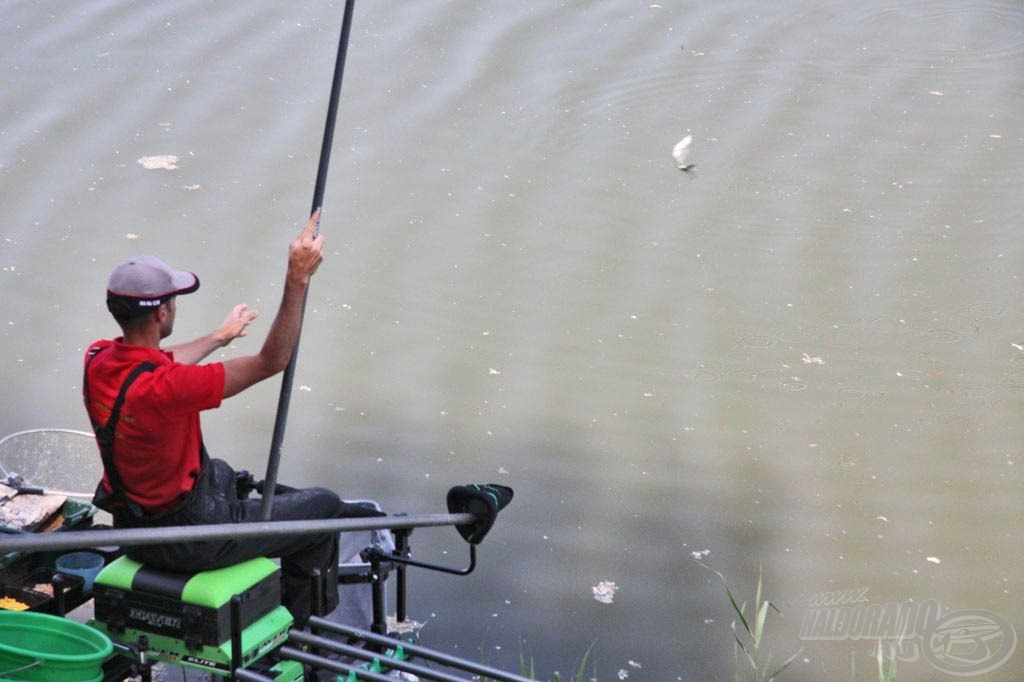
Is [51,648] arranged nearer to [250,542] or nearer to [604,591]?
[250,542]

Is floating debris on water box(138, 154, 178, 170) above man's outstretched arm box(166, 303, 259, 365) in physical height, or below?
below

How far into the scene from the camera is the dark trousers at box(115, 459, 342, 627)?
7.89 feet

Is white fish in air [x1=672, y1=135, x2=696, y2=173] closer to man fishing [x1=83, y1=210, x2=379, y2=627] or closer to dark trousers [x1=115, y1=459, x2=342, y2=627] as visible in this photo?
dark trousers [x1=115, y1=459, x2=342, y2=627]

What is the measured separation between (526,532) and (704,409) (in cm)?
103

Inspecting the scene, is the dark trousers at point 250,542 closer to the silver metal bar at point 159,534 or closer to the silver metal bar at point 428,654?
the silver metal bar at point 428,654

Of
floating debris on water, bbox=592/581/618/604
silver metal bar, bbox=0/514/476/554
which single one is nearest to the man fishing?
silver metal bar, bbox=0/514/476/554

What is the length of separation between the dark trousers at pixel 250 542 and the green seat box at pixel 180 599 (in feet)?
0.10

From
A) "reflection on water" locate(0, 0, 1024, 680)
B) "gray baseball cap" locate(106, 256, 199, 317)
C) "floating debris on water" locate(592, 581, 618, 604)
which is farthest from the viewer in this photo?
"reflection on water" locate(0, 0, 1024, 680)

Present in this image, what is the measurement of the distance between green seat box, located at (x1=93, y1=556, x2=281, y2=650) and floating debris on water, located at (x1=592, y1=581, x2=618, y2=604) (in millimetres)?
1607

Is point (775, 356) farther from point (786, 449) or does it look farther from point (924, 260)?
point (924, 260)

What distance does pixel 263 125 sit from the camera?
6.41 metres

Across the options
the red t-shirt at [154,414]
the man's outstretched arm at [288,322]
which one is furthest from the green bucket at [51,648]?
the man's outstretched arm at [288,322]

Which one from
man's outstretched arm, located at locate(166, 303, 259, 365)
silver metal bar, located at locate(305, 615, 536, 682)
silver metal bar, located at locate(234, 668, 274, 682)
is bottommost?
silver metal bar, located at locate(305, 615, 536, 682)

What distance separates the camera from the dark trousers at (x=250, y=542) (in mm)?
2406
